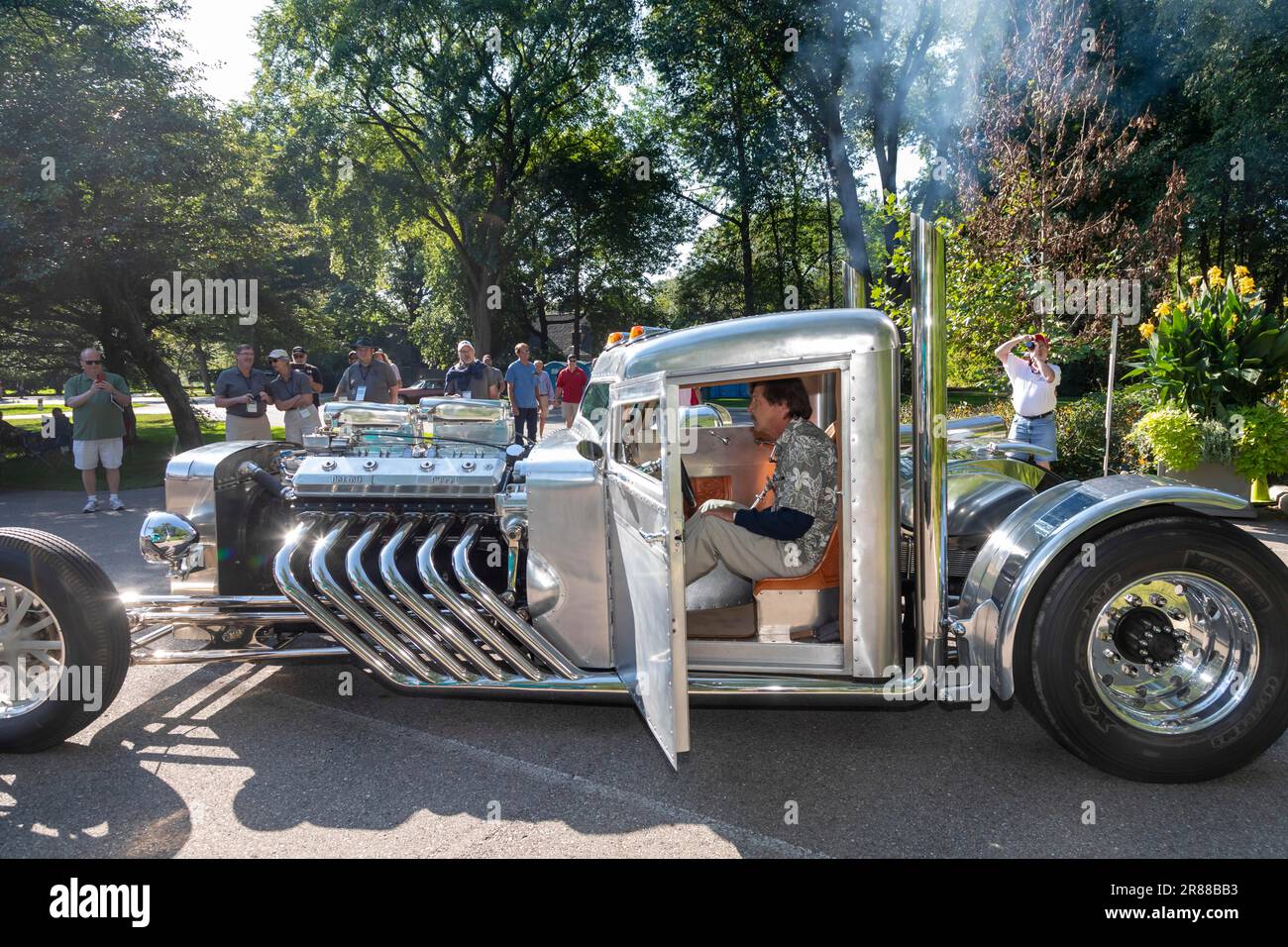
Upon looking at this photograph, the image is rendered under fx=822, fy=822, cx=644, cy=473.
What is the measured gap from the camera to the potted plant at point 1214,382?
7590mm

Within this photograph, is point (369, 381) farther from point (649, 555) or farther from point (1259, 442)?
point (1259, 442)

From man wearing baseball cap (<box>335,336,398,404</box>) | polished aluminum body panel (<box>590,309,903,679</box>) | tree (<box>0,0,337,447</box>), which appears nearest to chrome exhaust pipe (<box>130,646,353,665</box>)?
polished aluminum body panel (<box>590,309,903,679</box>)

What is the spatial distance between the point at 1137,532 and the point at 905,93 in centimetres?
2367

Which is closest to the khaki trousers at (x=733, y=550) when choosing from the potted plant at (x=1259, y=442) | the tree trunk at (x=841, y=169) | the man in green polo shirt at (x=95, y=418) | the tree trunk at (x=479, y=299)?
the potted plant at (x=1259, y=442)

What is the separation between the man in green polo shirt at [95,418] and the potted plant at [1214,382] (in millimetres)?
10961

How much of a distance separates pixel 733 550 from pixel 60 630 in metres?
2.84

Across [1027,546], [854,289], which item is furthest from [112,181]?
[1027,546]

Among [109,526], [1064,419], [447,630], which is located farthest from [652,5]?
[447,630]

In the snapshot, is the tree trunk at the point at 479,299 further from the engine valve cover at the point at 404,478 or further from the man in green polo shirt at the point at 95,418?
the engine valve cover at the point at 404,478

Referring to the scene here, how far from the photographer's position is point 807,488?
3264 millimetres

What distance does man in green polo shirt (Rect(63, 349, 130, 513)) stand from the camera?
916cm

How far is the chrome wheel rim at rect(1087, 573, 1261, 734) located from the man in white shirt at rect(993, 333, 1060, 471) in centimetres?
361

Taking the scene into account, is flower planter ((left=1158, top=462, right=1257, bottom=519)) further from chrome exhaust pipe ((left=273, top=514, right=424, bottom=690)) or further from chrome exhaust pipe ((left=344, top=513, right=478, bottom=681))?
chrome exhaust pipe ((left=273, top=514, right=424, bottom=690))

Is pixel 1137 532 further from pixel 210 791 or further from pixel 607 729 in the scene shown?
pixel 210 791
